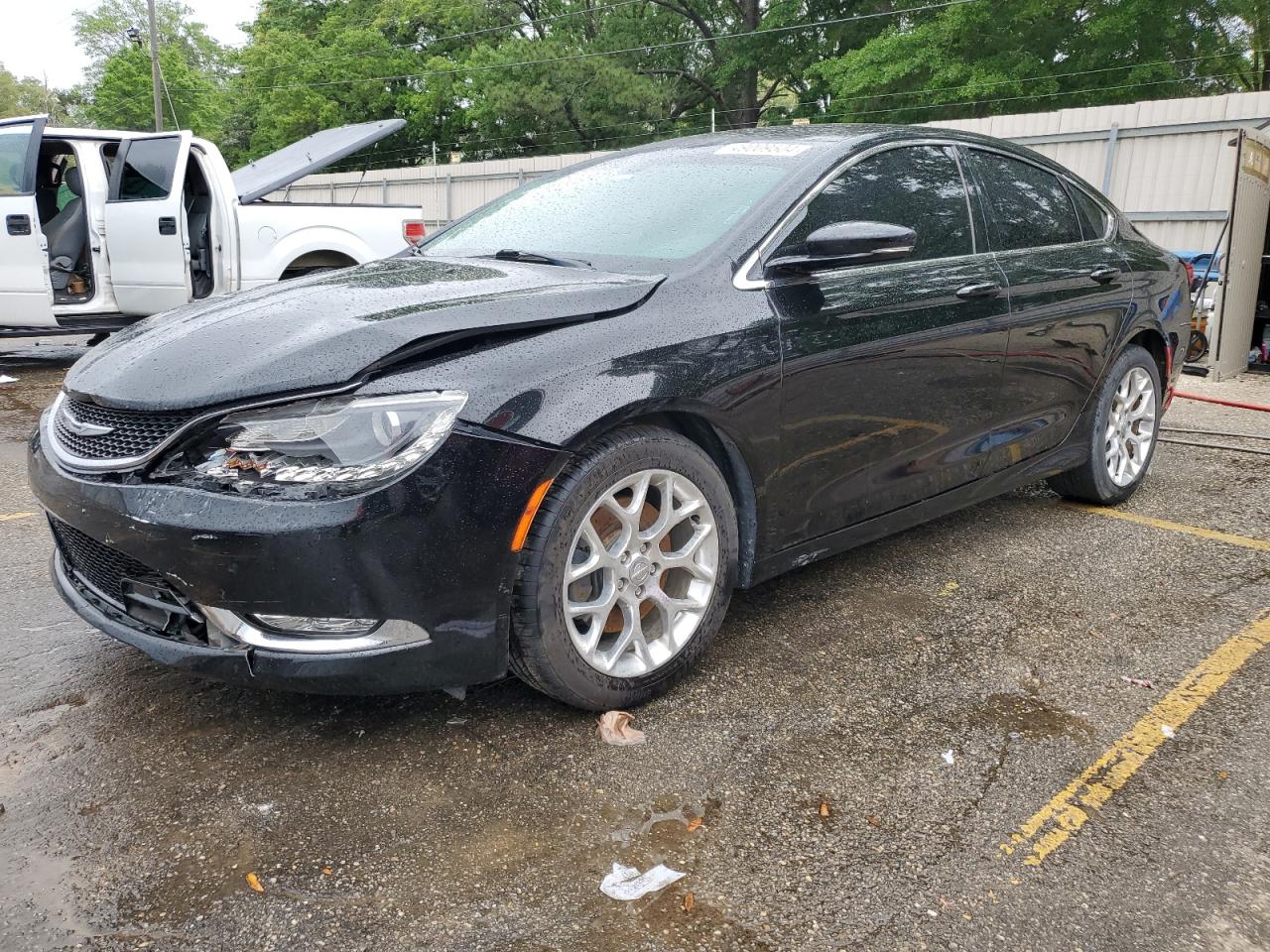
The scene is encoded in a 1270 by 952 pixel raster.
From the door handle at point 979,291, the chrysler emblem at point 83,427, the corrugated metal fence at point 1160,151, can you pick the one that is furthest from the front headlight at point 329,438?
the corrugated metal fence at point 1160,151

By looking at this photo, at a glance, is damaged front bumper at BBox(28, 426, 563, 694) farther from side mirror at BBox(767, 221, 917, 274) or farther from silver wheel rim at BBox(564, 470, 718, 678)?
side mirror at BBox(767, 221, 917, 274)

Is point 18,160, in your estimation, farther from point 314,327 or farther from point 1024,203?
point 1024,203

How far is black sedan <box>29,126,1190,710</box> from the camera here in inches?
88.2

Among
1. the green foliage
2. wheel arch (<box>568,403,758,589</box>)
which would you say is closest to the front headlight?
wheel arch (<box>568,403,758,589</box>)

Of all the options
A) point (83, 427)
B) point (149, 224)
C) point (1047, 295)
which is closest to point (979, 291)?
point (1047, 295)

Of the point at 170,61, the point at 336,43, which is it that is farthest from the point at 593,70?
the point at 170,61

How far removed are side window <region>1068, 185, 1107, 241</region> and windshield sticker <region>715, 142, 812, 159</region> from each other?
166 centimetres

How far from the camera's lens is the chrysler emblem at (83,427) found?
8.02 feet

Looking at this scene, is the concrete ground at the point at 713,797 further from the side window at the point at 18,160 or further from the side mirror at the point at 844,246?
the side window at the point at 18,160

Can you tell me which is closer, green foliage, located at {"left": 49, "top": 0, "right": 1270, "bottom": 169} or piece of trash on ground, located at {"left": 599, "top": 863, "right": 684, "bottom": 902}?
piece of trash on ground, located at {"left": 599, "top": 863, "right": 684, "bottom": 902}

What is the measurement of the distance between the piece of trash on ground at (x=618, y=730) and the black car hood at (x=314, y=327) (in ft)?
3.46

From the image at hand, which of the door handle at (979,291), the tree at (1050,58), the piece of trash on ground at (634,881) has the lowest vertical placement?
the piece of trash on ground at (634,881)

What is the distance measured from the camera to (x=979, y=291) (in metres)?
3.55

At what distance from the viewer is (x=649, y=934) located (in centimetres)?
188
